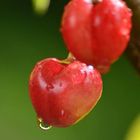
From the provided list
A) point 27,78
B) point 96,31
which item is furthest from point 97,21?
point 27,78

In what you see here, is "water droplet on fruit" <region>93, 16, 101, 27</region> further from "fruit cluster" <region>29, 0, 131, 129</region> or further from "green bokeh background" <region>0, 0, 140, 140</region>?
"green bokeh background" <region>0, 0, 140, 140</region>

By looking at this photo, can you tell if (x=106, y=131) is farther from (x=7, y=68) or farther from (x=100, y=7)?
(x=100, y=7)

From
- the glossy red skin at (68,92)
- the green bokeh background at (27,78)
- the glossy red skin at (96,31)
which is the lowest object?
the green bokeh background at (27,78)

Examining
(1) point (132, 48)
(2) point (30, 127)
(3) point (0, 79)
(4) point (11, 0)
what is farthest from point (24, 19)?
(1) point (132, 48)

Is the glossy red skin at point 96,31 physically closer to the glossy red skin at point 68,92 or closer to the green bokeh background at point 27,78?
the glossy red skin at point 68,92

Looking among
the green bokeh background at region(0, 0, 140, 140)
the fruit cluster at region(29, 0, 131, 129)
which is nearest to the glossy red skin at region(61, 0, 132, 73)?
the fruit cluster at region(29, 0, 131, 129)

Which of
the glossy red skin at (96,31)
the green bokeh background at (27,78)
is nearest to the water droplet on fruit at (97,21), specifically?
the glossy red skin at (96,31)

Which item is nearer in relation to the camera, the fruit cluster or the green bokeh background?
the fruit cluster
